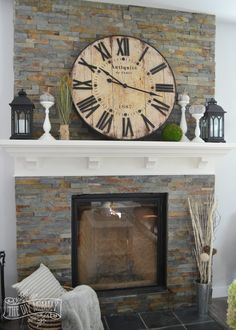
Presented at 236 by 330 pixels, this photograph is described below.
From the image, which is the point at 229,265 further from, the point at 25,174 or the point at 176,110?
the point at 25,174

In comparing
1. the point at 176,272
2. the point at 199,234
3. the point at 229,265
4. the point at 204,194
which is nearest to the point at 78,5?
the point at 204,194

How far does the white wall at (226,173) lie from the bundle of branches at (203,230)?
0.34 meters

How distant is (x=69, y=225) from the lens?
2633 mm

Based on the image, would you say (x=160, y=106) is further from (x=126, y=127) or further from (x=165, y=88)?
(x=126, y=127)

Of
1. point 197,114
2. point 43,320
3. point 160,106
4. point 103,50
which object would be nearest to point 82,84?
point 103,50

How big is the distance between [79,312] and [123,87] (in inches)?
71.5

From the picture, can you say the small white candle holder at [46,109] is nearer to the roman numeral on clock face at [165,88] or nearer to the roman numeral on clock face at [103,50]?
the roman numeral on clock face at [103,50]

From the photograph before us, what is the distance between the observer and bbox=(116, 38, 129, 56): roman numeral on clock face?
2.66 meters

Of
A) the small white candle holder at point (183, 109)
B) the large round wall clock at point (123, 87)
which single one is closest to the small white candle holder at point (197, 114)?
the small white candle holder at point (183, 109)

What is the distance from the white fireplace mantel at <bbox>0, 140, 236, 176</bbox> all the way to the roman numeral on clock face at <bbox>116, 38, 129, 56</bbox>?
0.82 meters

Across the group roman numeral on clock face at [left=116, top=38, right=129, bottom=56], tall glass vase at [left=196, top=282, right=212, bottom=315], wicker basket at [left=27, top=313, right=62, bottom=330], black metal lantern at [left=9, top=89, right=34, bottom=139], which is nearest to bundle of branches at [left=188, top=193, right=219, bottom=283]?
tall glass vase at [left=196, top=282, right=212, bottom=315]

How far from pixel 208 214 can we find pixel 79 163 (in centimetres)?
128

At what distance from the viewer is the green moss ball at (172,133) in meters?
2.63

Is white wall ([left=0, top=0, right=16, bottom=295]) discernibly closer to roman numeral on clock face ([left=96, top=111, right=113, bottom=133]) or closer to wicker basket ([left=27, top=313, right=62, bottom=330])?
wicker basket ([left=27, top=313, right=62, bottom=330])
